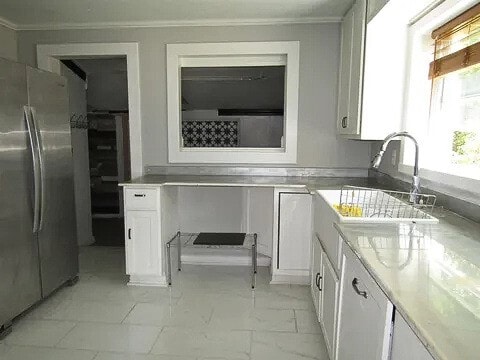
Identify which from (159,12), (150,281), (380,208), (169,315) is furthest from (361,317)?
(159,12)

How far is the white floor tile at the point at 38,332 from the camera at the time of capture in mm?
2094

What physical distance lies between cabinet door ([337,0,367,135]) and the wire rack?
48 cm

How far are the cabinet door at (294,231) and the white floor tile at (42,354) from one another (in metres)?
1.52

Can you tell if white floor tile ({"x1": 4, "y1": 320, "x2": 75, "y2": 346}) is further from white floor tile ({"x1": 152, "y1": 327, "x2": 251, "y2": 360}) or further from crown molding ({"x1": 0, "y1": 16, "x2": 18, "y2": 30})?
crown molding ({"x1": 0, "y1": 16, "x2": 18, "y2": 30})

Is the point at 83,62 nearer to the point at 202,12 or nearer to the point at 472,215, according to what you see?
the point at 202,12

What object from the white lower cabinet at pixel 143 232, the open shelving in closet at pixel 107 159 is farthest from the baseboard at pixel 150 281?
the open shelving in closet at pixel 107 159

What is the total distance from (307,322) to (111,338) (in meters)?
1.24

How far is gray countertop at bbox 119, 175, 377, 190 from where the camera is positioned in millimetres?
2715

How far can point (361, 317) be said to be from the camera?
1.22 metres

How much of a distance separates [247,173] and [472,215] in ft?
6.33

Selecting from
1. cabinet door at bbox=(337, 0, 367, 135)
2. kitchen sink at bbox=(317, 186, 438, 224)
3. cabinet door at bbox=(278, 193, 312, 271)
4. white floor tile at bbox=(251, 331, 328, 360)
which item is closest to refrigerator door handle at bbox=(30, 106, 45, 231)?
white floor tile at bbox=(251, 331, 328, 360)

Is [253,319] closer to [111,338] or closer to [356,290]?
[111,338]

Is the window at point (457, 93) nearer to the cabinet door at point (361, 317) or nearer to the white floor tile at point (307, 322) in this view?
the cabinet door at point (361, 317)

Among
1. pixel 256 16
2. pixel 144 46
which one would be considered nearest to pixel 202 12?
pixel 256 16
